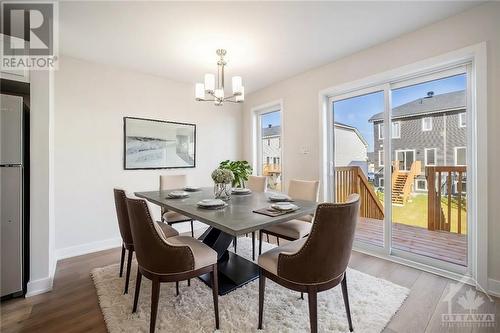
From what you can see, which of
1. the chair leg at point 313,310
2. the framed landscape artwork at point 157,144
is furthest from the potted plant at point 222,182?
the framed landscape artwork at point 157,144

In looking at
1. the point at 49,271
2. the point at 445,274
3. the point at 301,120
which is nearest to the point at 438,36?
the point at 301,120

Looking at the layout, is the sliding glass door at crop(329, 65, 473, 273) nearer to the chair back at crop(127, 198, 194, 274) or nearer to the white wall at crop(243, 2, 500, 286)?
the white wall at crop(243, 2, 500, 286)

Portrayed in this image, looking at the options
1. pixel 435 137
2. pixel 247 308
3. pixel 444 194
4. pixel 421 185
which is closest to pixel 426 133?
pixel 435 137

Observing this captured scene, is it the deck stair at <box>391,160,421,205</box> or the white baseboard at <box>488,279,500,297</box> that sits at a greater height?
the deck stair at <box>391,160,421,205</box>

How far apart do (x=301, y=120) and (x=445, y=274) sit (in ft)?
8.30

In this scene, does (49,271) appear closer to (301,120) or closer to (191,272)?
(191,272)

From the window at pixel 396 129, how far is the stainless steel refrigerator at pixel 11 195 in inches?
151

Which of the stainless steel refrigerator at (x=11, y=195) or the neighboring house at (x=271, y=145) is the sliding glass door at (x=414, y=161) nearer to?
the neighboring house at (x=271, y=145)

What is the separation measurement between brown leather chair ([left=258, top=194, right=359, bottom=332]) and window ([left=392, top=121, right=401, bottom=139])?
1.82 metres

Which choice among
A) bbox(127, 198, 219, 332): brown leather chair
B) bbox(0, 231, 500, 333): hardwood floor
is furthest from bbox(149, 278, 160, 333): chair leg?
bbox(0, 231, 500, 333): hardwood floor

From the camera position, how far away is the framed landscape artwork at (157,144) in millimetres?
3324

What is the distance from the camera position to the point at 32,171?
2029mm

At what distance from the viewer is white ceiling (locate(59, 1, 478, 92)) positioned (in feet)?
6.48

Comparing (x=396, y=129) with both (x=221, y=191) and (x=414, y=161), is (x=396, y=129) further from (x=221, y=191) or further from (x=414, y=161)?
(x=221, y=191)
